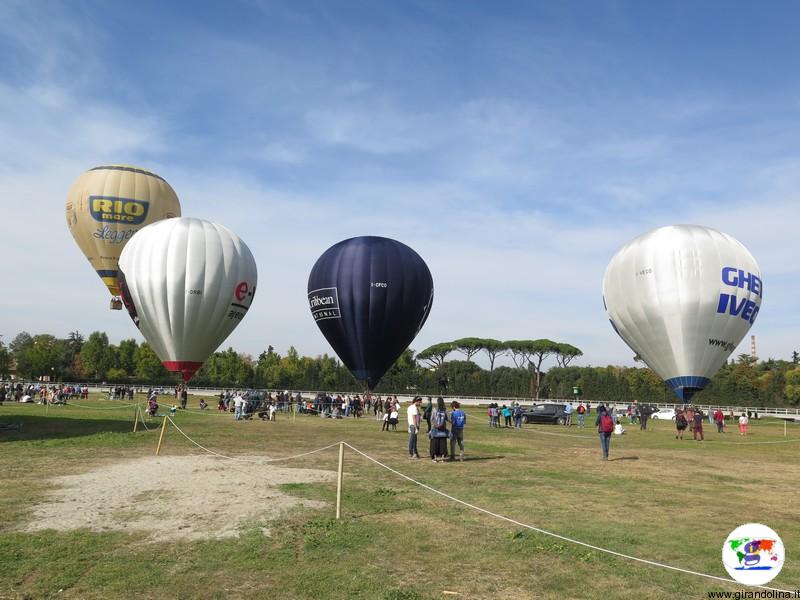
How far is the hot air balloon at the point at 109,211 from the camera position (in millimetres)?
48312

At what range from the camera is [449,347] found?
131500 mm

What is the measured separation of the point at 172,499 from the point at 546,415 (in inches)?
1311

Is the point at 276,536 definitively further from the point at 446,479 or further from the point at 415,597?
the point at 446,479

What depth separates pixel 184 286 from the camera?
130 ft

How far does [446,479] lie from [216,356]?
333 ft

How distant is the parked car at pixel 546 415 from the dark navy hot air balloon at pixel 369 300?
11.9m

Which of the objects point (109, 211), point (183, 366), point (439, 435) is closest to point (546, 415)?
point (183, 366)

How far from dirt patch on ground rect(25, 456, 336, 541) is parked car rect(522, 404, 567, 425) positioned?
28.6 metres

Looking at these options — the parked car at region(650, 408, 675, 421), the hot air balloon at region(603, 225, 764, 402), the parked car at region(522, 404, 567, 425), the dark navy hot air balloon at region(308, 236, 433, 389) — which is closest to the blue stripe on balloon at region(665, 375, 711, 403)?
the hot air balloon at region(603, 225, 764, 402)

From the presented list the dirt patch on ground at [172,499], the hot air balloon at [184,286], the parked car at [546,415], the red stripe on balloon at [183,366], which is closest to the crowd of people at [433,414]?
the parked car at [546,415]

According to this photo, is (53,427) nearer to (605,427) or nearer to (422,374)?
(605,427)

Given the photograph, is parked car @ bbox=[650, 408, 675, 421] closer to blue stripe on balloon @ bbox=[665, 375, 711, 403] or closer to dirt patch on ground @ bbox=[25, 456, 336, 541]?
blue stripe on balloon @ bbox=[665, 375, 711, 403]

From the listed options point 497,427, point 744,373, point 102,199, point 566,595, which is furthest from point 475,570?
point 744,373

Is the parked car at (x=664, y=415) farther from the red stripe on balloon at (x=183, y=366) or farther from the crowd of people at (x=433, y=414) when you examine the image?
the red stripe on balloon at (x=183, y=366)
